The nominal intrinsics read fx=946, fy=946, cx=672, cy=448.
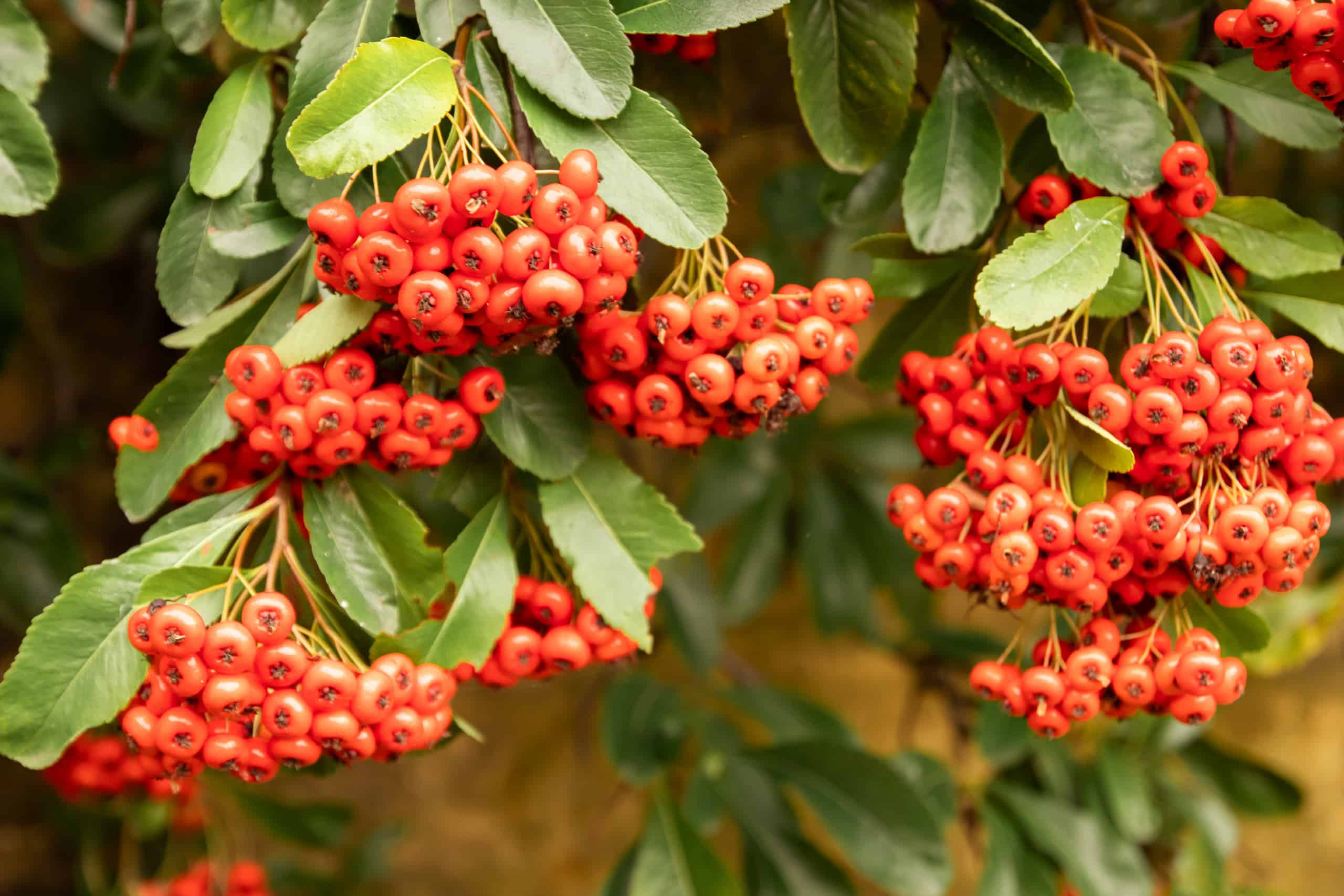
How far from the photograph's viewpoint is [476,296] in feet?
2.24

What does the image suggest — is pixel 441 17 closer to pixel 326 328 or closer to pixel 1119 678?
pixel 326 328

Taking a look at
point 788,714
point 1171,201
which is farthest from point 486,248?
point 788,714

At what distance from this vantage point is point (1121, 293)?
82 centimetres

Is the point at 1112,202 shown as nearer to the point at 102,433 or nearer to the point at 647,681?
the point at 647,681

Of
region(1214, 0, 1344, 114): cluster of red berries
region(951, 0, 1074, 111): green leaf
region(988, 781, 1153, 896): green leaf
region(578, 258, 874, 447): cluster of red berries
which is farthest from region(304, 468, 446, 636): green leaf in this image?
region(988, 781, 1153, 896): green leaf

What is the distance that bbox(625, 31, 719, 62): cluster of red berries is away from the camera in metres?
0.92

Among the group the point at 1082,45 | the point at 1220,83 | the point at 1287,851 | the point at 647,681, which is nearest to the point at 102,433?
the point at 647,681

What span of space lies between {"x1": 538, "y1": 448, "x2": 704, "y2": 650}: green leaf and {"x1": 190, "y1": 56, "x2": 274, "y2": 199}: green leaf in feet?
1.35

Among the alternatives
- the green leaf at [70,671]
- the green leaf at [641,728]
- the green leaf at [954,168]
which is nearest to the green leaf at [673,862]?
the green leaf at [641,728]

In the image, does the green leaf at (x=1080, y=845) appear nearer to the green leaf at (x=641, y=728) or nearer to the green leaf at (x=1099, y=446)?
the green leaf at (x=641, y=728)

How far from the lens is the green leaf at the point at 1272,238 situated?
0.84 m

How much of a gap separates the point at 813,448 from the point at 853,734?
21.8 inches

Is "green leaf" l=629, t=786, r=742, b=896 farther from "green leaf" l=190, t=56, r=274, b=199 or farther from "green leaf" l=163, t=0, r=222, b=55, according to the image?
"green leaf" l=163, t=0, r=222, b=55

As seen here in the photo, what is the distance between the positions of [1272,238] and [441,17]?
0.76 m
